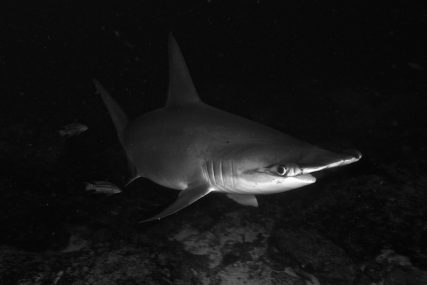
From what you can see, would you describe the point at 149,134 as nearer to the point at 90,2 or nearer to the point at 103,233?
the point at 103,233

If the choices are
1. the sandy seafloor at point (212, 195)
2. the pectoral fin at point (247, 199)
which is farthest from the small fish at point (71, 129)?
the pectoral fin at point (247, 199)

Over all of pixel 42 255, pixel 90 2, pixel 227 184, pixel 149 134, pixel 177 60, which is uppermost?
pixel 90 2

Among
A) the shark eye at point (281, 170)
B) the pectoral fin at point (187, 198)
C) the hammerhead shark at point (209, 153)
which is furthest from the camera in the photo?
the pectoral fin at point (187, 198)

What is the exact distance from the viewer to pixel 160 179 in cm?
428

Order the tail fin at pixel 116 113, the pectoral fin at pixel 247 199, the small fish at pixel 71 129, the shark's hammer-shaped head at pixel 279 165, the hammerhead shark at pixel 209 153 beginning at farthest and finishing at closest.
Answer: the small fish at pixel 71 129, the tail fin at pixel 116 113, the pectoral fin at pixel 247 199, the hammerhead shark at pixel 209 153, the shark's hammer-shaped head at pixel 279 165

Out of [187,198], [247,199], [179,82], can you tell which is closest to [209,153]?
[187,198]

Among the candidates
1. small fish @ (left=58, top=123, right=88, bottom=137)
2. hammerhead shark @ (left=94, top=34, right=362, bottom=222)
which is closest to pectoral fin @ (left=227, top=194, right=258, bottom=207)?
hammerhead shark @ (left=94, top=34, right=362, bottom=222)

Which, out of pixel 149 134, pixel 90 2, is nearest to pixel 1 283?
pixel 149 134

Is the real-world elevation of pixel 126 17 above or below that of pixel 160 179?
above

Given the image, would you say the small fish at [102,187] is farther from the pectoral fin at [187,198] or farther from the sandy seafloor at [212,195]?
the pectoral fin at [187,198]

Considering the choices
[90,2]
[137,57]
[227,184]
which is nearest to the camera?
[227,184]

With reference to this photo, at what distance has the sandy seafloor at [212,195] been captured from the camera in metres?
3.01

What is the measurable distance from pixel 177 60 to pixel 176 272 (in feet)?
9.53

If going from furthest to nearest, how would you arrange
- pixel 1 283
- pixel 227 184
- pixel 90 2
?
pixel 90 2, pixel 227 184, pixel 1 283
